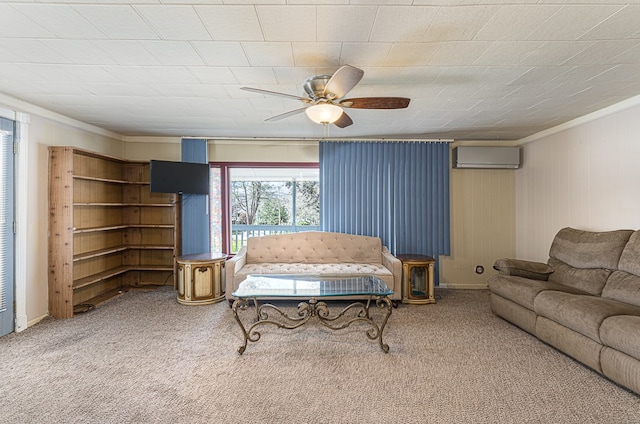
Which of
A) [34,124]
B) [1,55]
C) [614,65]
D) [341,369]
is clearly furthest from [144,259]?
[614,65]

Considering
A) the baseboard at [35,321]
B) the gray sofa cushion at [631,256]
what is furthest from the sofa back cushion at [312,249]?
the gray sofa cushion at [631,256]

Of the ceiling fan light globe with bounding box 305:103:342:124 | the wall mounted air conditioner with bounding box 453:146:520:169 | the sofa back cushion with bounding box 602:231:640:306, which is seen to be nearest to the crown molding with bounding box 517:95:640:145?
the wall mounted air conditioner with bounding box 453:146:520:169

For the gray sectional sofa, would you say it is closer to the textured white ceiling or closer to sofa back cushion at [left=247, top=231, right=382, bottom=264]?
the textured white ceiling

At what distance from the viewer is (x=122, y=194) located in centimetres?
498

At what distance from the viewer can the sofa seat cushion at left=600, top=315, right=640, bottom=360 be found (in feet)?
6.95

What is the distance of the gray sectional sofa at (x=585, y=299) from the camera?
226 cm

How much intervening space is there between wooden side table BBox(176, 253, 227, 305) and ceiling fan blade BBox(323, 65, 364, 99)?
2842mm

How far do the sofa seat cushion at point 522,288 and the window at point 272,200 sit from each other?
2.77m

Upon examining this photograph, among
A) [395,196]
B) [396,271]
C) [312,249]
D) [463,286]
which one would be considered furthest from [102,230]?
[463,286]

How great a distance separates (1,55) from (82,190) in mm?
2143

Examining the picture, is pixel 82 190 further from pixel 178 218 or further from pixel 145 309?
pixel 145 309

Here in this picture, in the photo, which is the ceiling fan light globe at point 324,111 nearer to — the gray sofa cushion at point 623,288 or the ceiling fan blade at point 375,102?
the ceiling fan blade at point 375,102

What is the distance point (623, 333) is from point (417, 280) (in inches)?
89.3

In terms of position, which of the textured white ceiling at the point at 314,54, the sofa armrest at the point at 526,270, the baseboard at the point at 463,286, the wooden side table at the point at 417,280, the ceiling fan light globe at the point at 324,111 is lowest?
the baseboard at the point at 463,286
